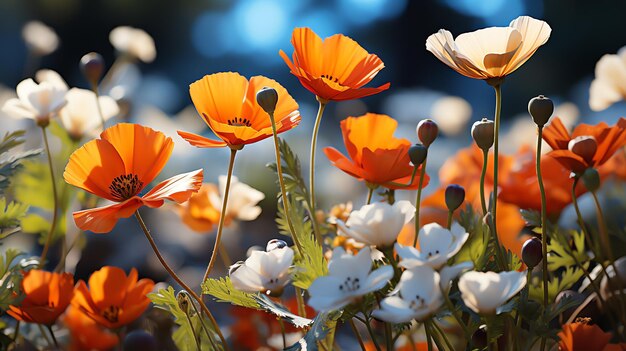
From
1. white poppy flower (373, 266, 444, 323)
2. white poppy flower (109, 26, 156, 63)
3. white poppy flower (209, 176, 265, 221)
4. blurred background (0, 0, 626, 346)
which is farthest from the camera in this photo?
blurred background (0, 0, 626, 346)

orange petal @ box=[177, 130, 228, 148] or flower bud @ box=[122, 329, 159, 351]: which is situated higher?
orange petal @ box=[177, 130, 228, 148]

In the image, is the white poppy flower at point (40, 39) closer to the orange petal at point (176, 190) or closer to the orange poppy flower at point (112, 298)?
the orange poppy flower at point (112, 298)

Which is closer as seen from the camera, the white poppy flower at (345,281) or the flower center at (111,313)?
the white poppy flower at (345,281)

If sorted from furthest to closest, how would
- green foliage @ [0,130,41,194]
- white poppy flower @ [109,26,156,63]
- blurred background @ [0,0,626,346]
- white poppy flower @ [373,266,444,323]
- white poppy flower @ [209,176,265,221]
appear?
blurred background @ [0,0,626,346] < white poppy flower @ [109,26,156,63] < white poppy flower @ [209,176,265,221] < green foliage @ [0,130,41,194] < white poppy flower @ [373,266,444,323]

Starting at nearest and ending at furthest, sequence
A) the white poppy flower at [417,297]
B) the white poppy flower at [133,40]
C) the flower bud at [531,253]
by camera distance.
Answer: the white poppy flower at [417,297], the flower bud at [531,253], the white poppy flower at [133,40]

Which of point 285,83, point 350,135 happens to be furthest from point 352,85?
point 285,83

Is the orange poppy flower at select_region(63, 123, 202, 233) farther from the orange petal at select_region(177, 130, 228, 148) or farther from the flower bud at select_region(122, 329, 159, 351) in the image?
the flower bud at select_region(122, 329, 159, 351)

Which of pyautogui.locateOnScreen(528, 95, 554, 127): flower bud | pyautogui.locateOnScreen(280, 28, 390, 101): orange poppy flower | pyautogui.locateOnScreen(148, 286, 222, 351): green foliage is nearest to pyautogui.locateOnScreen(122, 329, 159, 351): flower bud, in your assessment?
pyautogui.locateOnScreen(148, 286, 222, 351): green foliage

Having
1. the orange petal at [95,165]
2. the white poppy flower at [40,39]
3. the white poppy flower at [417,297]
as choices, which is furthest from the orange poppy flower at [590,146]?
the white poppy flower at [40,39]
